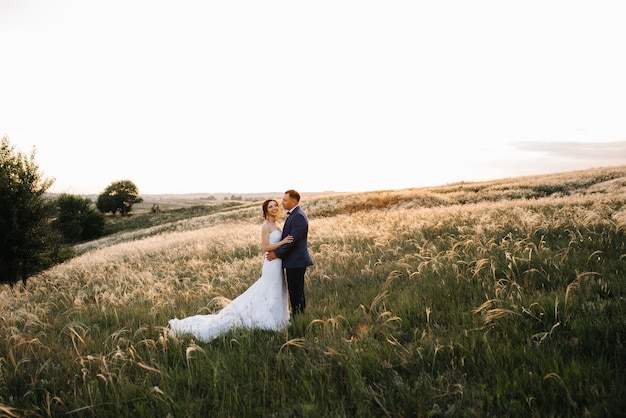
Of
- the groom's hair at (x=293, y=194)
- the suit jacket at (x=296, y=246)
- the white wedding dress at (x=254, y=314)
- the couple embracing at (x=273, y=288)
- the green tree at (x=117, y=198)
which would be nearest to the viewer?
the white wedding dress at (x=254, y=314)

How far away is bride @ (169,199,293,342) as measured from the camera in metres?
5.31

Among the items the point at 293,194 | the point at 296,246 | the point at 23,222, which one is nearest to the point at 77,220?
the point at 23,222

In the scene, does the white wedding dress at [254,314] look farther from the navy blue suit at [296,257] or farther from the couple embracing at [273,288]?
the navy blue suit at [296,257]

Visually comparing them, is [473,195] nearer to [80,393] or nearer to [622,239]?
[622,239]

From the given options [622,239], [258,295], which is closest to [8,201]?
[258,295]

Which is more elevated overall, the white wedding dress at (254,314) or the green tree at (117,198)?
the green tree at (117,198)

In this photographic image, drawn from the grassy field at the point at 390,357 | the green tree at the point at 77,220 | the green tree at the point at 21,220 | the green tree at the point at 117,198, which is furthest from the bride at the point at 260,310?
the green tree at the point at 117,198

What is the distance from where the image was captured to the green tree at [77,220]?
186 ft

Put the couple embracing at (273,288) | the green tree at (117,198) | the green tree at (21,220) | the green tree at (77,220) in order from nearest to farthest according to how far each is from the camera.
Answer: the couple embracing at (273,288) < the green tree at (21,220) < the green tree at (77,220) < the green tree at (117,198)

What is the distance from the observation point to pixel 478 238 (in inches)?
328

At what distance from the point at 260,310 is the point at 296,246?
1.29m

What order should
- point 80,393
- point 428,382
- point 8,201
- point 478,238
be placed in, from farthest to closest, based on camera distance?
point 8,201 < point 478,238 < point 80,393 < point 428,382

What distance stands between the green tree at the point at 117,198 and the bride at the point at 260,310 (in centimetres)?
9141

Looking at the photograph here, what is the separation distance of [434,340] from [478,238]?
17.6 feet
